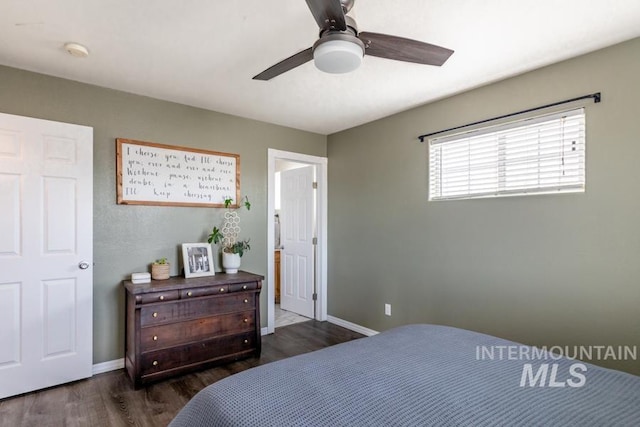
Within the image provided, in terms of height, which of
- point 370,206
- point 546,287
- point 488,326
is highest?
point 370,206

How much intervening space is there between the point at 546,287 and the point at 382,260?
1540 millimetres

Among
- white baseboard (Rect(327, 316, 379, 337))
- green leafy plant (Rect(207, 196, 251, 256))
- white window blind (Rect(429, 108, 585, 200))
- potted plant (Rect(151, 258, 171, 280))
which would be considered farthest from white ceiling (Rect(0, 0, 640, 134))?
white baseboard (Rect(327, 316, 379, 337))

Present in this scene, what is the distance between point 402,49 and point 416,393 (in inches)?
59.9

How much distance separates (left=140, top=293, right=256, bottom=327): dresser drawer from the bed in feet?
4.97

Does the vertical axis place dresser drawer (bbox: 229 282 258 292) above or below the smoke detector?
below

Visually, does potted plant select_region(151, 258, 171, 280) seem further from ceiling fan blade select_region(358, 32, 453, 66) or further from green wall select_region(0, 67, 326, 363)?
ceiling fan blade select_region(358, 32, 453, 66)

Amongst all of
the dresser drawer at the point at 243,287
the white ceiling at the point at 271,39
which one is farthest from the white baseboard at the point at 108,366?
the white ceiling at the point at 271,39

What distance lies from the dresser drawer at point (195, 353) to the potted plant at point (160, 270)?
615 millimetres

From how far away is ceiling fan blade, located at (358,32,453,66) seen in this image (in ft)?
5.28

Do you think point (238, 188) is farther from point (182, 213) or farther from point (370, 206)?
Result: point (370, 206)

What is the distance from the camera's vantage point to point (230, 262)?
3.35 m

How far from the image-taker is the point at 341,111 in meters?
3.48

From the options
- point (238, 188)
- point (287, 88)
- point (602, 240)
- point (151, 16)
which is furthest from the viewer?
point (238, 188)

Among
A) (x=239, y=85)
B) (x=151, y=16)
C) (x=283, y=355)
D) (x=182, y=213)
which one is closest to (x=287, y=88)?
(x=239, y=85)
